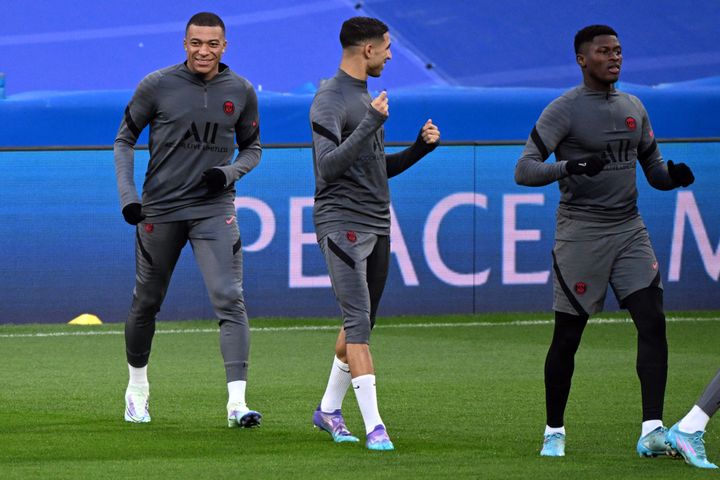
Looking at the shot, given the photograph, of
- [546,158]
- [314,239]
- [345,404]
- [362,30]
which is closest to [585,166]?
[546,158]

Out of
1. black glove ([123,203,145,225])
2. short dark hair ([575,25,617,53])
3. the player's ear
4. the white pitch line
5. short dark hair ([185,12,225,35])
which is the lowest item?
the white pitch line

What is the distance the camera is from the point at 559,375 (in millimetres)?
7141

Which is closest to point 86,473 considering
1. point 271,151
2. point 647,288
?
point 647,288

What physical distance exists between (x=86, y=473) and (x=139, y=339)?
185 centimetres

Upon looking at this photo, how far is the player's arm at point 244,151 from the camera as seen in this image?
7.96 m

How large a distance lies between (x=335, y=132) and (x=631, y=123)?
4.39 ft

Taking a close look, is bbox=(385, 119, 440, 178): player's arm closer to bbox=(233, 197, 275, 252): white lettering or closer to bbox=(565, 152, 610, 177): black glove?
bbox=(565, 152, 610, 177): black glove

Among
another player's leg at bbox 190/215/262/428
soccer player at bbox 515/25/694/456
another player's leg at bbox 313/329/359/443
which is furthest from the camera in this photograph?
another player's leg at bbox 190/215/262/428

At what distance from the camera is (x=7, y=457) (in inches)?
276

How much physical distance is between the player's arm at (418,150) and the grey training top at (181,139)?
0.83m

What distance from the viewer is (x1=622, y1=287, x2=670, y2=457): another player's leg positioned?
22.9 feet

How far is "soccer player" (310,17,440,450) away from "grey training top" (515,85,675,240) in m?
0.58

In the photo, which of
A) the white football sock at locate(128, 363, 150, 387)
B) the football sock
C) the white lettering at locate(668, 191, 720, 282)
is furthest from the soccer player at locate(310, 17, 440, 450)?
the white lettering at locate(668, 191, 720, 282)

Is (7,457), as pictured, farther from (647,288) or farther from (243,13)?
(243,13)
